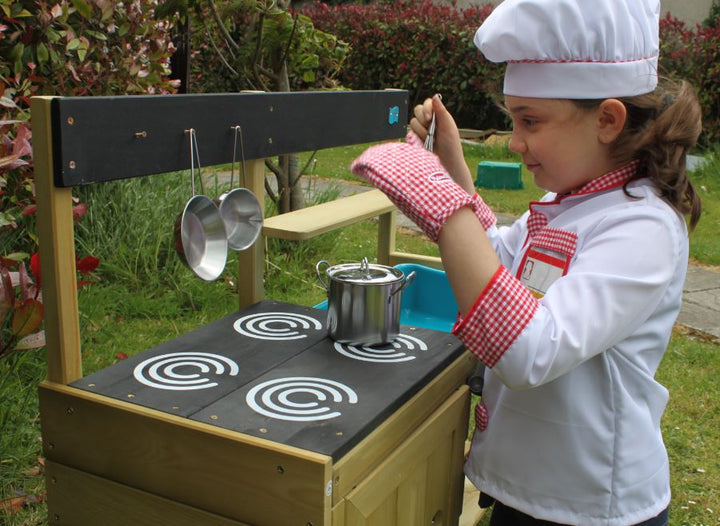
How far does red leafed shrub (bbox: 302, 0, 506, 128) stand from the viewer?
9828 millimetres

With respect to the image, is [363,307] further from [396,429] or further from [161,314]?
[161,314]

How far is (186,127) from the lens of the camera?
1.70 m

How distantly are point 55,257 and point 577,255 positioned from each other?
94 centimetres

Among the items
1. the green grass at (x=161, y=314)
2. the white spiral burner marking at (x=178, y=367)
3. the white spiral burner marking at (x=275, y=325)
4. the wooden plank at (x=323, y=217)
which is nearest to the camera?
the white spiral burner marking at (x=178, y=367)

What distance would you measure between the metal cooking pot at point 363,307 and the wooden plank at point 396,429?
17cm

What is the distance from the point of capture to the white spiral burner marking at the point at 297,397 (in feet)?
4.63

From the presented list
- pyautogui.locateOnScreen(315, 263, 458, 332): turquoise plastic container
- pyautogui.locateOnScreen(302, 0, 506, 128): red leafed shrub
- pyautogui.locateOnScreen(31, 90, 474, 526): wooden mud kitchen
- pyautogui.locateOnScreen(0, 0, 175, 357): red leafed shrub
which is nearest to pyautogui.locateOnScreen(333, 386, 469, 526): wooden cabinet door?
pyautogui.locateOnScreen(31, 90, 474, 526): wooden mud kitchen

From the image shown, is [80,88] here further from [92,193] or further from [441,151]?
[441,151]

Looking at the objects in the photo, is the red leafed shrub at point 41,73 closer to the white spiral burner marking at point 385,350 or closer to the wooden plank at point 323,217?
the wooden plank at point 323,217

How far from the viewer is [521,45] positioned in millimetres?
1356

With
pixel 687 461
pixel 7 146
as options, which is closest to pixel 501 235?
pixel 7 146

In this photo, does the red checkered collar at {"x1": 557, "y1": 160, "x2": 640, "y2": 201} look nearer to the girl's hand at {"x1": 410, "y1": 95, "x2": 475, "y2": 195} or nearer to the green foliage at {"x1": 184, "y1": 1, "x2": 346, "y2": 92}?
the girl's hand at {"x1": 410, "y1": 95, "x2": 475, "y2": 195}

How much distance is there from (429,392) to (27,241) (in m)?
2.15

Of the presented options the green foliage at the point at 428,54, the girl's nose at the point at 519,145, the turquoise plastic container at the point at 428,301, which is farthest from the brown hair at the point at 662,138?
the green foliage at the point at 428,54
